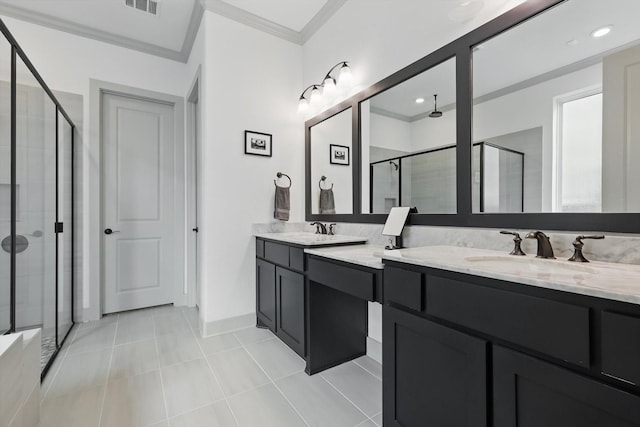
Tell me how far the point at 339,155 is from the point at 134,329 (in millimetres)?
2468

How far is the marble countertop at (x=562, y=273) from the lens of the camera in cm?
69

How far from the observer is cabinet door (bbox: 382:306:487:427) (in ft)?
3.06

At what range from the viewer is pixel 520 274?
32.6 inches

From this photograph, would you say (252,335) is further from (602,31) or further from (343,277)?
(602,31)

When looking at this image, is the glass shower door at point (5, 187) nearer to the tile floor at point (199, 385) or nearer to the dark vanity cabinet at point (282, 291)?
the tile floor at point (199, 385)

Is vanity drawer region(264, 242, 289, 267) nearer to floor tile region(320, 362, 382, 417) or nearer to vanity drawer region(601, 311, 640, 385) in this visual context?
floor tile region(320, 362, 382, 417)

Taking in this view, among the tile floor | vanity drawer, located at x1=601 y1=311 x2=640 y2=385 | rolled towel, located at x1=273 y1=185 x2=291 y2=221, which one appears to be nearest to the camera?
vanity drawer, located at x1=601 y1=311 x2=640 y2=385

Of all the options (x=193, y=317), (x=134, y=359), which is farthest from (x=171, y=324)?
(x=134, y=359)

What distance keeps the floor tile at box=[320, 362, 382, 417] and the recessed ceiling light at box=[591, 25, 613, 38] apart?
197 centimetres

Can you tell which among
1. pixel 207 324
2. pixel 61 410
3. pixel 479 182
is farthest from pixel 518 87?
pixel 61 410

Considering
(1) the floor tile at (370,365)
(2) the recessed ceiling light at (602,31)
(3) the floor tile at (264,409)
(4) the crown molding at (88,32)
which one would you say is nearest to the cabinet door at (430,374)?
(3) the floor tile at (264,409)

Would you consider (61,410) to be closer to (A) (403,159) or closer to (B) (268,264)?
(B) (268,264)

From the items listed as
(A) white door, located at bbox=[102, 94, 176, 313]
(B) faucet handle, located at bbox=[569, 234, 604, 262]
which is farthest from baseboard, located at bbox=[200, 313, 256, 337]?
(B) faucet handle, located at bbox=[569, 234, 604, 262]

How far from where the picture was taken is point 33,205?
1.79 m
